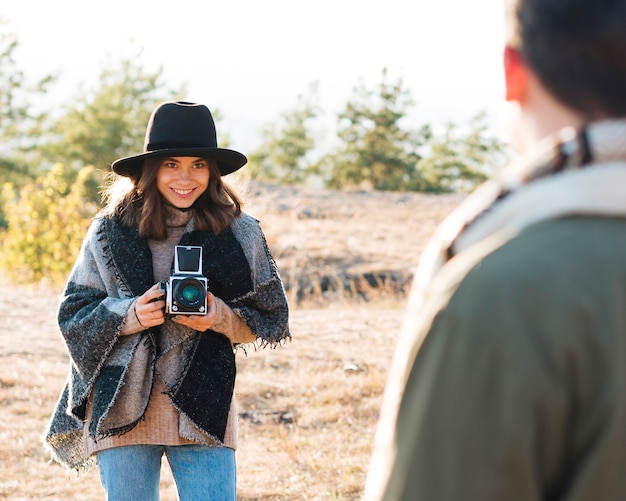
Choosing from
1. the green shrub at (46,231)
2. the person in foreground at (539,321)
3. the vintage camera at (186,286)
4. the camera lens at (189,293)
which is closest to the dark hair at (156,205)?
the vintage camera at (186,286)

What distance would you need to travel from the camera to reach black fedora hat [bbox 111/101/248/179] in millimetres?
3514

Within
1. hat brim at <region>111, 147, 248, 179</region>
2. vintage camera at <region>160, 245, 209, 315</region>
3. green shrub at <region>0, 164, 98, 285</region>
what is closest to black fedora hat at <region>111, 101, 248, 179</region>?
hat brim at <region>111, 147, 248, 179</region>

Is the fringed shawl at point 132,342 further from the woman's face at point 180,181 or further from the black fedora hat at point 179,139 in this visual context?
the black fedora hat at point 179,139

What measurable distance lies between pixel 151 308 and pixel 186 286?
0.14 meters

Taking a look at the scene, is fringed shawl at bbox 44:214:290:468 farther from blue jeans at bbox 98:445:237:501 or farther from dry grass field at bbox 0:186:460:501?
dry grass field at bbox 0:186:460:501

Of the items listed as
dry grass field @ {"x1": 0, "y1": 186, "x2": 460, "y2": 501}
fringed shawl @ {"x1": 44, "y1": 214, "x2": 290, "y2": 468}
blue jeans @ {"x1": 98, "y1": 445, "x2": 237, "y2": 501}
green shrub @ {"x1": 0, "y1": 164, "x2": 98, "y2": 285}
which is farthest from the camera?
green shrub @ {"x1": 0, "y1": 164, "x2": 98, "y2": 285}

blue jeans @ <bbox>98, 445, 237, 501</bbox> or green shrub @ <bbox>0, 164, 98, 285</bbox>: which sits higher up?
green shrub @ <bbox>0, 164, 98, 285</bbox>

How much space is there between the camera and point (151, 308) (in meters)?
3.28

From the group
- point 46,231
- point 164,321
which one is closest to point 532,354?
point 164,321

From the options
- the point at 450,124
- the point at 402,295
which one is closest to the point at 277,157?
the point at 450,124

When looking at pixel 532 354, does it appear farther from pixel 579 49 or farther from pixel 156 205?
pixel 156 205

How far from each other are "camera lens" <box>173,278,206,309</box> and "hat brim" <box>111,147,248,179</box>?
0.49 m

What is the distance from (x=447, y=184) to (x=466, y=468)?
116 feet

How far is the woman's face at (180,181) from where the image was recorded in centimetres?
352
